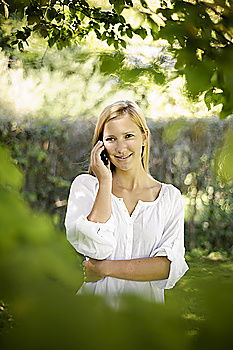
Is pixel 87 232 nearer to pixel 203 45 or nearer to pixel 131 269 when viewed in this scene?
pixel 131 269

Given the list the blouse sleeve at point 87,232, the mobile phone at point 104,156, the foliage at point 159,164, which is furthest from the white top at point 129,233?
the foliage at point 159,164

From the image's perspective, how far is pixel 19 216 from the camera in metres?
0.29

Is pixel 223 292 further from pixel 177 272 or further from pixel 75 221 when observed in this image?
pixel 177 272

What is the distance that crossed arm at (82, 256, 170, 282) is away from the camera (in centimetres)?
138

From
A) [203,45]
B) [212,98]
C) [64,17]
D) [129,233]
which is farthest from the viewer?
[64,17]

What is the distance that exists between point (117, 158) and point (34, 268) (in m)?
1.37

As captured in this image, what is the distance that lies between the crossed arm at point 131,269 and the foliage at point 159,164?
107 inches

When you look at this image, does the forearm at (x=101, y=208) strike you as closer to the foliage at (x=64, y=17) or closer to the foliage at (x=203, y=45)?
the foliage at (x=64, y=17)

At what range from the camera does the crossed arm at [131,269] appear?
4.54ft

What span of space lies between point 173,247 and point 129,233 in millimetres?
138

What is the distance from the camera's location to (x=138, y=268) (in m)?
1.38

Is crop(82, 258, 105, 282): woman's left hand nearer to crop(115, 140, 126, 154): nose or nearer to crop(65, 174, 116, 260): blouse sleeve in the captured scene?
crop(65, 174, 116, 260): blouse sleeve

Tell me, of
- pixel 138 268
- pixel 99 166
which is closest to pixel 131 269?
pixel 138 268

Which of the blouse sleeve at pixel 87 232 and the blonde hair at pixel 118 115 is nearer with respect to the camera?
the blouse sleeve at pixel 87 232
